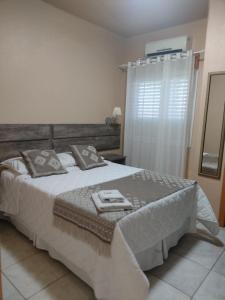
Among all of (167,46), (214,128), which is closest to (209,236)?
(214,128)

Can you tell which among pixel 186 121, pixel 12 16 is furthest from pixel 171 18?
pixel 12 16

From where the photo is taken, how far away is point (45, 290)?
5.57ft

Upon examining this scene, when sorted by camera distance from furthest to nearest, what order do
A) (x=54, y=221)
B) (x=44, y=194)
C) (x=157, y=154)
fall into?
(x=157, y=154)
(x=44, y=194)
(x=54, y=221)

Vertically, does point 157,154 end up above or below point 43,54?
below

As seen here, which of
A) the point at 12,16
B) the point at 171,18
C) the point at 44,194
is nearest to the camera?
the point at 44,194

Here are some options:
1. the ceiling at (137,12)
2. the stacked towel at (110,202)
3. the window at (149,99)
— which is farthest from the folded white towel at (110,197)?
the ceiling at (137,12)

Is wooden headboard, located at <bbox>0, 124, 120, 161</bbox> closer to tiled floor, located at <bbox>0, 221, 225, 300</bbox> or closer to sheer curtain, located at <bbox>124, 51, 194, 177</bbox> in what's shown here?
sheer curtain, located at <bbox>124, 51, 194, 177</bbox>

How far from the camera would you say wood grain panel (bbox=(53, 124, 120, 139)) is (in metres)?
3.17

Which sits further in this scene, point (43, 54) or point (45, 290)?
point (43, 54)

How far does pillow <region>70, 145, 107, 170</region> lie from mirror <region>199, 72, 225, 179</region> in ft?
4.63

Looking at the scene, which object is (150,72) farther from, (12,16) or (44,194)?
(44,194)

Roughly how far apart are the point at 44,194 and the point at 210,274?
1.64 m

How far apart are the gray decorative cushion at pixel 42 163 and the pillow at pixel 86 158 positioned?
0.32 m

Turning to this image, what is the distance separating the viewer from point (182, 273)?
193 centimetres
